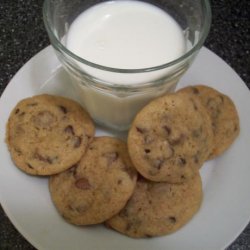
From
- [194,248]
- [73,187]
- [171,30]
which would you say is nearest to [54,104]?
[73,187]

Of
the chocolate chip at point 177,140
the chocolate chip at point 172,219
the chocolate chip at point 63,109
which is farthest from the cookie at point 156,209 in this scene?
the chocolate chip at point 63,109

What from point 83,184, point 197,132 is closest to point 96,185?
point 83,184

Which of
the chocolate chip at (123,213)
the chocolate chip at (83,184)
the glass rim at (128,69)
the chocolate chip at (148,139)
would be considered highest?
the glass rim at (128,69)

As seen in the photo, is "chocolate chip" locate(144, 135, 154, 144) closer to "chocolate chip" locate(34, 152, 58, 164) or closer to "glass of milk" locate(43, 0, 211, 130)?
"glass of milk" locate(43, 0, 211, 130)

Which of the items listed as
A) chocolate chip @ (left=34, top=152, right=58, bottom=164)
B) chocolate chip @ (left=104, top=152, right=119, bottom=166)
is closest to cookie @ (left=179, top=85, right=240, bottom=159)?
chocolate chip @ (left=104, top=152, right=119, bottom=166)

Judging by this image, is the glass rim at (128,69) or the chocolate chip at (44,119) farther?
the chocolate chip at (44,119)

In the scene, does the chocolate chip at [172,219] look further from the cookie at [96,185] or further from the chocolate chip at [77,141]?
the chocolate chip at [77,141]

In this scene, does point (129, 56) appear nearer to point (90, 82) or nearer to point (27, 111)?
point (90, 82)

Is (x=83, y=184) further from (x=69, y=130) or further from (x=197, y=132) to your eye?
(x=197, y=132)
